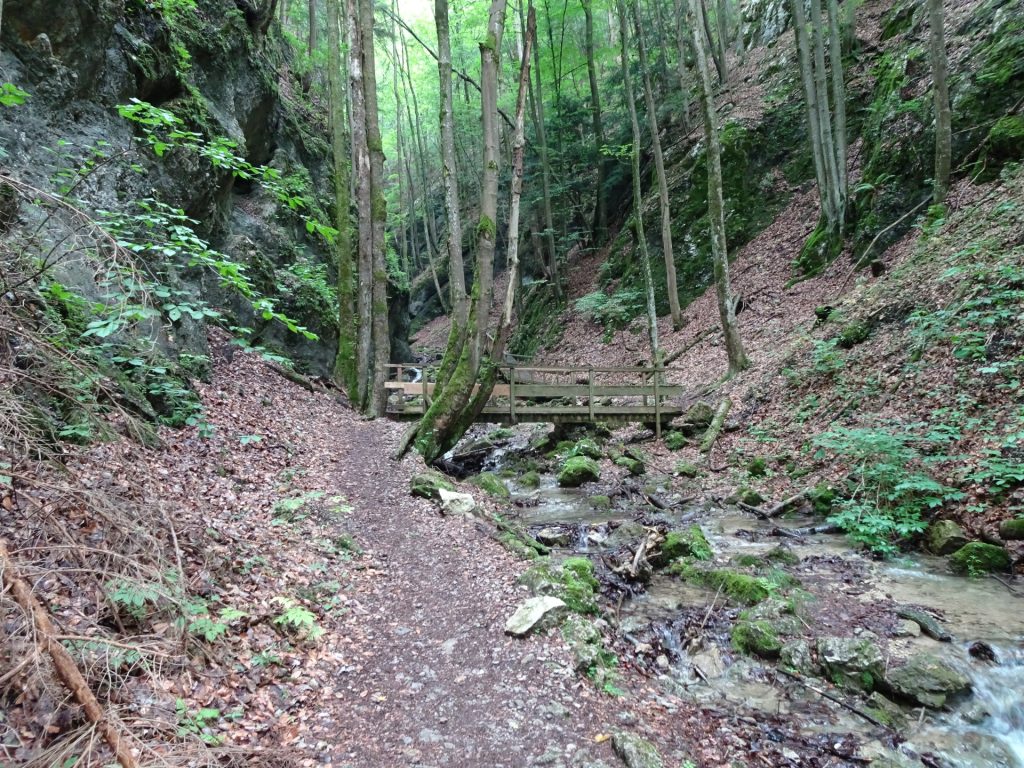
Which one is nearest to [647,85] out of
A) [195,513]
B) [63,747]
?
[195,513]

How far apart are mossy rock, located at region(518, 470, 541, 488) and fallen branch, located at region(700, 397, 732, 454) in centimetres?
377

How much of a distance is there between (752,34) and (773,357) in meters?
23.9

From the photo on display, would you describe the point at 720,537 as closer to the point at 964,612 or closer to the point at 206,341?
the point at 964,612

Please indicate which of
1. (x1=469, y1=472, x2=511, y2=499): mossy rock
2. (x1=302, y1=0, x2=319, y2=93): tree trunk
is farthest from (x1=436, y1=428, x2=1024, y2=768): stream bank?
(x1=302, y1=0, x2=319, y2=93): tree trunk

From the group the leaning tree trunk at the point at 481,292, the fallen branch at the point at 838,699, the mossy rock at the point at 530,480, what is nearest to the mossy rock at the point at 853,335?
the mossy rock at the point at 530,480

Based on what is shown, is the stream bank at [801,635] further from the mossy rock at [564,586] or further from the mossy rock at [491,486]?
the mossy rock at [491,486]

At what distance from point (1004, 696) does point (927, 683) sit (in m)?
0.67

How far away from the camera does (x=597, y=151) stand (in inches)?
1109

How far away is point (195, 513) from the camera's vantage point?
5.11 meters

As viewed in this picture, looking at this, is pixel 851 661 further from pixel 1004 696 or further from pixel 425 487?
pixel 425 487

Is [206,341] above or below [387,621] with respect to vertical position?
above

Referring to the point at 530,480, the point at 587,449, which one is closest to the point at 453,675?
the point at 530,480

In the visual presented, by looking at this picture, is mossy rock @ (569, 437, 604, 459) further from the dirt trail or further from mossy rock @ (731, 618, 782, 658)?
mossy rock @ (731, 618, 782, 658)

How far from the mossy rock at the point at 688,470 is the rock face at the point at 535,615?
720 centimetres
